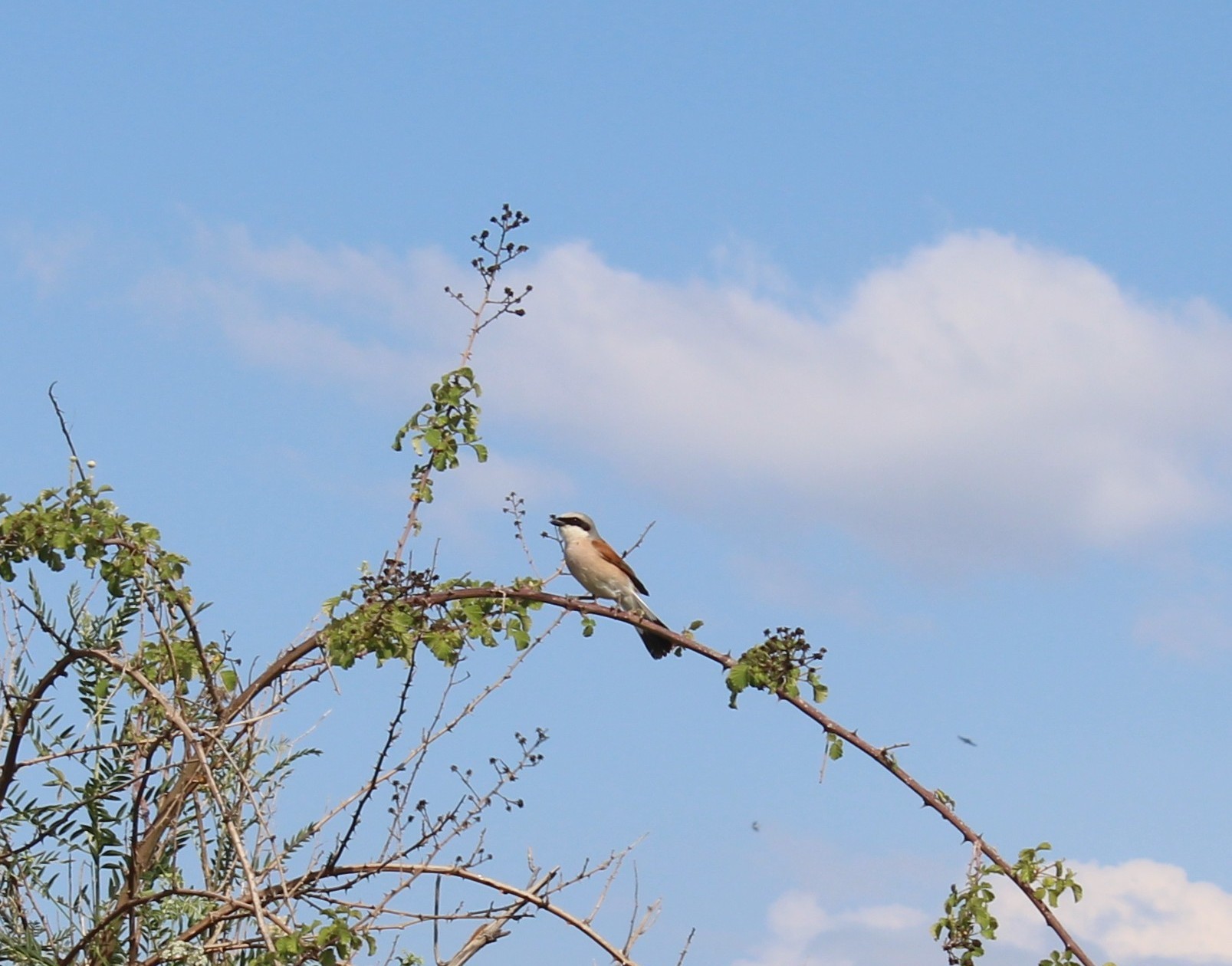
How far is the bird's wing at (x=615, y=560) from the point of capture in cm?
845

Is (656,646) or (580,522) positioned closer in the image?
(656,646)

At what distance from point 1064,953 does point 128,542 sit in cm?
345

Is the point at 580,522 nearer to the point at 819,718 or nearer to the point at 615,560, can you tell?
the point at 615,560

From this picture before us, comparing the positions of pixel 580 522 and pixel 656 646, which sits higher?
pixel 580 522

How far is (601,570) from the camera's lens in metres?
8.48

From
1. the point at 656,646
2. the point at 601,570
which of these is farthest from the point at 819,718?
the point at 601,570

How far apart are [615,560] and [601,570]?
0.16 metres

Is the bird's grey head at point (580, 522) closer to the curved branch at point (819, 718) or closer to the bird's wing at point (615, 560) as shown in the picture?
the bird's wing at point (615, 560)

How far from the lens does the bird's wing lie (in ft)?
27.7

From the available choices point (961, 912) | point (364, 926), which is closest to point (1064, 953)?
point (961, 912)

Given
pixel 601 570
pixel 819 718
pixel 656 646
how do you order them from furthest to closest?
pixel 601 570 < pixel 656 646 < pixel 819 718

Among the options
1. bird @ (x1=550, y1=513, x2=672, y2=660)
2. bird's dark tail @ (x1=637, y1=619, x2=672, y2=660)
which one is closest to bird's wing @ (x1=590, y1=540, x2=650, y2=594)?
bird @ (x1=550, y1=513, x2=672, y2=660)

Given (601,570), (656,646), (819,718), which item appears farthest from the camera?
(601,570)

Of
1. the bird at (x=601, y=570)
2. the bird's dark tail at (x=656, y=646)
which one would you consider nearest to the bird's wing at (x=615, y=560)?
the bird at (x=601, y=570)
